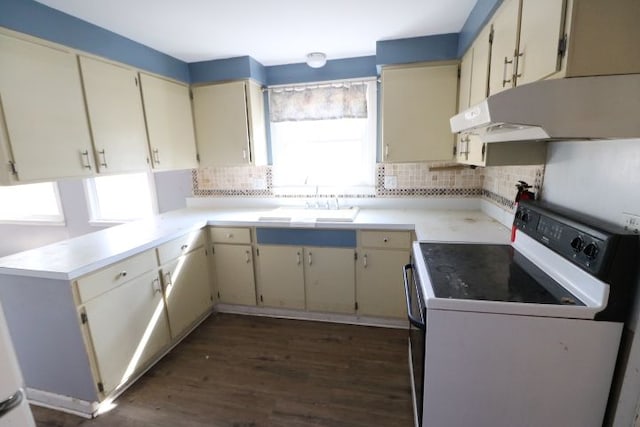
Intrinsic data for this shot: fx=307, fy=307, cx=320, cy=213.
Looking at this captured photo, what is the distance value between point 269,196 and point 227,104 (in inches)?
35.6

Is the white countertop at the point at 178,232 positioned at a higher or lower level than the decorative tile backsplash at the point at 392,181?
lower

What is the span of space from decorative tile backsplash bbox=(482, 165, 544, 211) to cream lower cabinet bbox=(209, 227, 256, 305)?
189 centimetres

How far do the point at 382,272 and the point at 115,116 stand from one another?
2147mm

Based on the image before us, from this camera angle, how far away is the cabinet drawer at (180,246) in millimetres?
2098

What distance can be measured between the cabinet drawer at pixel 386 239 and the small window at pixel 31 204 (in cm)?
355

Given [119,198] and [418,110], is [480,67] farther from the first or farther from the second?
[119,198]

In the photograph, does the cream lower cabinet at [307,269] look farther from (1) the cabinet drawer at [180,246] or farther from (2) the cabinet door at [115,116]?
(2) the cabinet door at [115,116]

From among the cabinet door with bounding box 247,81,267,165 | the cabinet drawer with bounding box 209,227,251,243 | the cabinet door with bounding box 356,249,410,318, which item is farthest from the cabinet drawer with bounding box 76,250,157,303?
the cabinet door with bounding box 356,249,410,318

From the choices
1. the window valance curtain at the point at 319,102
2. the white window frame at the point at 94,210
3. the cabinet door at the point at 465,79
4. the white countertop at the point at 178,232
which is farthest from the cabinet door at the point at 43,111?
the cabinet door at the point at 465,79

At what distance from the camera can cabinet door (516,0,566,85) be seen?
3.13ft

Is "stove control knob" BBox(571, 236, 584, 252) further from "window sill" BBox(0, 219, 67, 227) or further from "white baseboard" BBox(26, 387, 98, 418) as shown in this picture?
"window sill" BBox(0, 219, 67, 227)

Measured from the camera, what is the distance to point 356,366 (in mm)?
2012

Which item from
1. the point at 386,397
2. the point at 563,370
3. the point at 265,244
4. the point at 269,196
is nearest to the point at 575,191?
the point at 563,370

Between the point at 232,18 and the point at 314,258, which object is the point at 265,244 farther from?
the point at 232,18
